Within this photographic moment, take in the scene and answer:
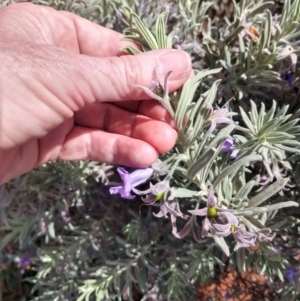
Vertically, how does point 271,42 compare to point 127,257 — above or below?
above

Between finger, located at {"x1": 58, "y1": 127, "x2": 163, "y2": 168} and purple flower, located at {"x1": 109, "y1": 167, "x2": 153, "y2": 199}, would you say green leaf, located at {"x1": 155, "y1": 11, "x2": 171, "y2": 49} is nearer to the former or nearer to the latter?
finger, located at {"x1": 58, "y1": 127, "x2": 163, "y2": 168}

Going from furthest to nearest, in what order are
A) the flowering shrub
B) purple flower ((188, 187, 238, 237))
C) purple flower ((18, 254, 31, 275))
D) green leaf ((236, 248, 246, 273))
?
purple flower ((18, 254, 31, 275)) → green leaf ((236, 248, 246, 273)) → the flowering shrub → purple flower ((188, 187, 238, 237))

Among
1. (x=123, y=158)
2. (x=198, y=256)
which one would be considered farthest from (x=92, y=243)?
(x=123, y=158)

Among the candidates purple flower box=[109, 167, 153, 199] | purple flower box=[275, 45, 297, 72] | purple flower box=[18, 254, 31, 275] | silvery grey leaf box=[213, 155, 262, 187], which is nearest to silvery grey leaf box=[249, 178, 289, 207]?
silvery grey leaf box=[213, 155, 262, 187]

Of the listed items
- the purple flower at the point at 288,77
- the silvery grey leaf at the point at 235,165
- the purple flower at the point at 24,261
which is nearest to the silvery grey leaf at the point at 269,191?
the silvery grey leaf at the point at 235,165

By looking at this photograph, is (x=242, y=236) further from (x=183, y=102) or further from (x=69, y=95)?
(x=69, y=95)

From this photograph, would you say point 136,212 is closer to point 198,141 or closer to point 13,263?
point 198,141

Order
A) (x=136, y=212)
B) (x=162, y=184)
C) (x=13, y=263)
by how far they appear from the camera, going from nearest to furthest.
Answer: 1. (x=162, y=184)
2. (x=136, y=212)
3. (x=13, y=263)
